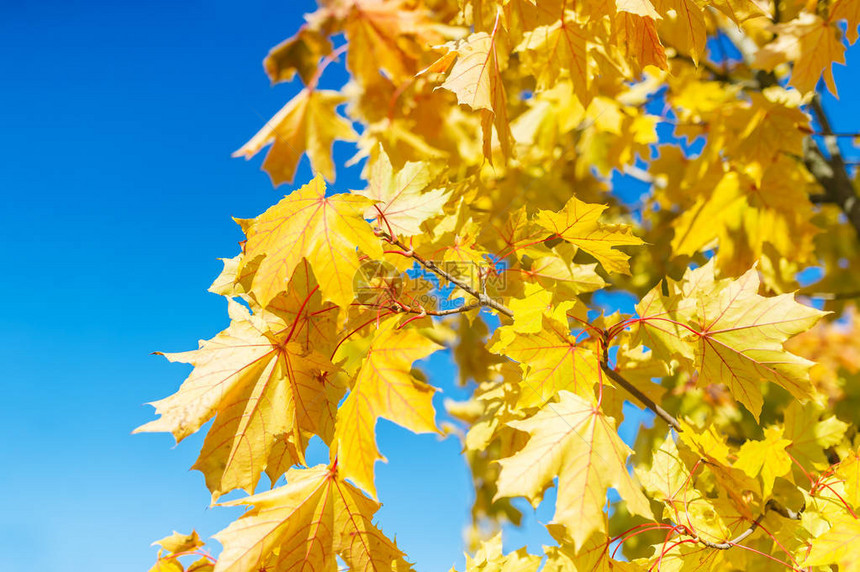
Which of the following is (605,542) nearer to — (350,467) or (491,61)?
(350,467)

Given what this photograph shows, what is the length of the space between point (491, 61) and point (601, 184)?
2.91 m

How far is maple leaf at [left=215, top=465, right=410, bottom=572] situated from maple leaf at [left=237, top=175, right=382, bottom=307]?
0.44m

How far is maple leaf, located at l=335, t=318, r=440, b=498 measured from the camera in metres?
1.20

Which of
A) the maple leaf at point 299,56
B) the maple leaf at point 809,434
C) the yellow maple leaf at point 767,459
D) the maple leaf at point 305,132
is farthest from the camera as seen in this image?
the maple leaf at point 305,132

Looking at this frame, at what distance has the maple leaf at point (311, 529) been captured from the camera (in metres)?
1.26

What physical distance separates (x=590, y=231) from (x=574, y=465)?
0.59m

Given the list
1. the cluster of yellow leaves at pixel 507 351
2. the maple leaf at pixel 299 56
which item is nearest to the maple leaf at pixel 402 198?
the cluster of yellow leaves at pixel 507 351

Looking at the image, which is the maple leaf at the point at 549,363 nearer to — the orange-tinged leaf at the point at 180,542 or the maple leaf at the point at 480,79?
the maple leaf at the point at 480,79

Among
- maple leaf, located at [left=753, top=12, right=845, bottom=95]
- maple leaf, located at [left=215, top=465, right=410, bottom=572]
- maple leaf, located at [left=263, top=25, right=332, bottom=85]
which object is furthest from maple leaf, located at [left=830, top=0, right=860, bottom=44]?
maple leaf, located at [left=215, top=465, right=410, bottom=572]

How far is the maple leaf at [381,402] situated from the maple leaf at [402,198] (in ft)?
1.04

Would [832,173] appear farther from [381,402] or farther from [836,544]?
[381,402]

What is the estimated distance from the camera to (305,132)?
2.78m

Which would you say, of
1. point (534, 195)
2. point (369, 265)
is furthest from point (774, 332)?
point (534, 195)

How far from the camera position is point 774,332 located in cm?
140
